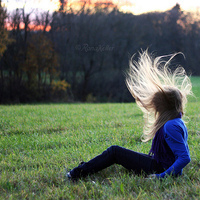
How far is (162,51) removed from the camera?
32281 mm

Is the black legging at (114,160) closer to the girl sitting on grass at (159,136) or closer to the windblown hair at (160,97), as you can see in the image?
the girl sitting on grass at (159,136)

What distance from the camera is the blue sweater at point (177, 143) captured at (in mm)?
2543

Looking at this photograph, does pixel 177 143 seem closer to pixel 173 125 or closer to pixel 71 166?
pixel 173 125

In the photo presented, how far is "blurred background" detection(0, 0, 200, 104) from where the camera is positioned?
72.0ft

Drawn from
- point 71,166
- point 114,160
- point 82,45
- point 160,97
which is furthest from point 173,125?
point 82,45

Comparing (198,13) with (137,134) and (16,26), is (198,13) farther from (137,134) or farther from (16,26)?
(137,134)

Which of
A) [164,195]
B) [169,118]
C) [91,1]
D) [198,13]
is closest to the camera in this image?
[164,195]

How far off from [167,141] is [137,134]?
266 cm

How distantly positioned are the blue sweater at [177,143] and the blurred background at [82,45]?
56.2 feet

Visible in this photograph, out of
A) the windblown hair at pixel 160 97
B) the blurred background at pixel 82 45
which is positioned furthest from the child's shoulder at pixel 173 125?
the blurred background at pixel 82 45

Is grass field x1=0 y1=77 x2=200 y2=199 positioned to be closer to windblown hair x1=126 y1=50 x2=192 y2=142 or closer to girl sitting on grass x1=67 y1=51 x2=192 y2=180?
girl sitting on grass x1=67 y1=51 x2=192 y2=180

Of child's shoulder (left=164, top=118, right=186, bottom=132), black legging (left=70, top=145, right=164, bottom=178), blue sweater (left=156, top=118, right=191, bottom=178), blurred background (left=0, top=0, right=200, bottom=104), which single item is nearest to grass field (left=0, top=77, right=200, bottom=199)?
black legging (left=70, top=145, right=164, bottom=178)

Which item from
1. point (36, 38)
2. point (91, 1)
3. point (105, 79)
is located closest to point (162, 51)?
point (105, 79)

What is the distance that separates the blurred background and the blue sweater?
17142 millimetres
